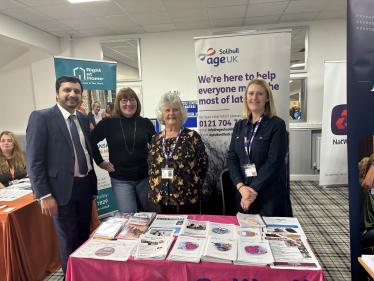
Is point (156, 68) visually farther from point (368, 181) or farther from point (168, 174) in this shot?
point (368, 181)

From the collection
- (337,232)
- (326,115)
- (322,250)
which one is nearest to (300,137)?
(326,115)

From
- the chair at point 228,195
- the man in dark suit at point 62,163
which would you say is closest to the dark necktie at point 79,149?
the man in dark suit at point 62,163

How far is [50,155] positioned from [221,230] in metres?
1.28

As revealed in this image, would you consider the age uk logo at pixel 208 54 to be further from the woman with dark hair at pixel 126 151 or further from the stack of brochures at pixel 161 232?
the stack of brochures at pixel 161 232

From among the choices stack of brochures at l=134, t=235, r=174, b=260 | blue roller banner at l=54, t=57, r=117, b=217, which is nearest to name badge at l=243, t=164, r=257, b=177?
stack of brochures at l=134, t=235, r=174, b=260

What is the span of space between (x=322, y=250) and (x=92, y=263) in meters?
2.40

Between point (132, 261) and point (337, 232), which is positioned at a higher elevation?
point (132, 261)

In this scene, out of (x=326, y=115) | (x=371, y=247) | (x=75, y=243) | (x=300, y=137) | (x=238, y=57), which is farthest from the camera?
(x=300, y=137)

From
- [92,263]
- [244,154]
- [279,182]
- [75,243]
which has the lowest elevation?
[75,243]

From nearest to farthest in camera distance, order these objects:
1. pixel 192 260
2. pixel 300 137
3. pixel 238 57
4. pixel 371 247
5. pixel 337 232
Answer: pixel 192 260, pixel 371 247, pixel 238 57, pixel 337 232, pixel 300 137

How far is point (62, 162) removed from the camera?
1.64 meters

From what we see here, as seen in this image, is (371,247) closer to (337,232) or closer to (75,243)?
(337,232)

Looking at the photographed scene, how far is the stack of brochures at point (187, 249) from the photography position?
106 centimetres

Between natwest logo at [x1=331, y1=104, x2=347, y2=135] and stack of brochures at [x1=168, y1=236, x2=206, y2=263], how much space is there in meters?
3.84
